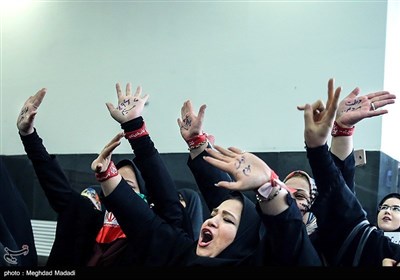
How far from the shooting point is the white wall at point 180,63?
7.66ft

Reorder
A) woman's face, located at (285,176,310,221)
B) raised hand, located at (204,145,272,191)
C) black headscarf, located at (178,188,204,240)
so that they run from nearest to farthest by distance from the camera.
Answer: raised hand, located at (204,145,272,191)
woman's face, located at (285,176,310,221)
black headscarf, located at (178,188,204,240)

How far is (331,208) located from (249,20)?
1056mm

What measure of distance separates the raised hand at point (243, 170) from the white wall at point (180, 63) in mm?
854

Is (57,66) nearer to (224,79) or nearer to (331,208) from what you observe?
(224,79)

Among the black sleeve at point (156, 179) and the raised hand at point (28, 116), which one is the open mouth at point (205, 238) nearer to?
the black sleeve at point (156, 179)

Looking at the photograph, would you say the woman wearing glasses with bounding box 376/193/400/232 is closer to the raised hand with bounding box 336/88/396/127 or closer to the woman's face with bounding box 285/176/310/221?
the woman's face with bounding box 285/176/310/221

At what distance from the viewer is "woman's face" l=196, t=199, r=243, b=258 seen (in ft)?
5.25

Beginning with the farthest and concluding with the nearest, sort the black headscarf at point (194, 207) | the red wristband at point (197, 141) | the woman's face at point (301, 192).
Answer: the black headscarf at point (194, 207) < the red wristband at point (197, 141) < the woman's face at point (301, 192)

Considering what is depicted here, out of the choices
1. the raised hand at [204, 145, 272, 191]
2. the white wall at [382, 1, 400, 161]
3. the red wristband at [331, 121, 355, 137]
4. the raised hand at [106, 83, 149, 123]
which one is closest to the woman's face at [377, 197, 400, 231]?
the white wall at [382, 1, 400, 161]

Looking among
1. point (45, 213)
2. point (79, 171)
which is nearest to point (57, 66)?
point (79, 171)

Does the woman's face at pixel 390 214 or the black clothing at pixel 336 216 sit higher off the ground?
the black clothing at pixel 336 216

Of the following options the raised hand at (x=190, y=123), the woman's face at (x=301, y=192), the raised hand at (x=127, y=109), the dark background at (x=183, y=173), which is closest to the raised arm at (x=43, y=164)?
the raised hand at (x=127, y=109)

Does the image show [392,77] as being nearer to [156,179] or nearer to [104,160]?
[156,179]

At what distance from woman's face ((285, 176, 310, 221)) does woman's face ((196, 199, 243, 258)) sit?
0.22 metres
